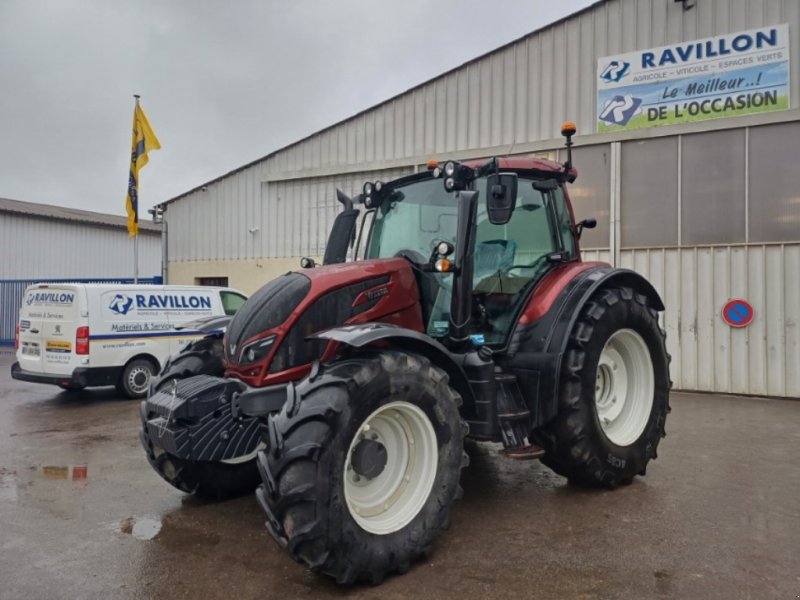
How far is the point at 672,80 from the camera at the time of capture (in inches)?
398

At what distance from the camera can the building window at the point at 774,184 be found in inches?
365

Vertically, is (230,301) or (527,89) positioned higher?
(527,89)

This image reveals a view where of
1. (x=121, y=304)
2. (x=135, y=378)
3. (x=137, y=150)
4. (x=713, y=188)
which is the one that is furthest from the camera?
(x=137, y=150)

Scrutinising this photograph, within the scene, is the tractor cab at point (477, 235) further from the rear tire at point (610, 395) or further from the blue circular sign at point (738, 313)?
the blue circular sign at point (738, 313)

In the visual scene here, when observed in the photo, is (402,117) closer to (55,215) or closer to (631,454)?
(631,454)

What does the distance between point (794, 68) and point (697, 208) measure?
7.76 feet

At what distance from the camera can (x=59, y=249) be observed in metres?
26.3

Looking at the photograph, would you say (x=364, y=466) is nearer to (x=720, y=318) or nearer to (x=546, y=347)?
(x=546, y=347)

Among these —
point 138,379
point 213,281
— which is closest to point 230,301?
point 138,379

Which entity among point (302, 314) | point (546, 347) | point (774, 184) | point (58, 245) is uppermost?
point (58, 245)

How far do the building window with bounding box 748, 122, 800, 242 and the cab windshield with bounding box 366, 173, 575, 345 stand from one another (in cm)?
610

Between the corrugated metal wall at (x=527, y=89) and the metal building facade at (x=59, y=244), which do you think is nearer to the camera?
the corrugated metal wall at (x=527, y=89)

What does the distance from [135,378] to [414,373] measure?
7.65 m

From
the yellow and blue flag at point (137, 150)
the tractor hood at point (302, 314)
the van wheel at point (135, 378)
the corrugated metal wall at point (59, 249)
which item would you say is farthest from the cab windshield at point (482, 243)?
the corrugated metal wall at point (59, 249)
